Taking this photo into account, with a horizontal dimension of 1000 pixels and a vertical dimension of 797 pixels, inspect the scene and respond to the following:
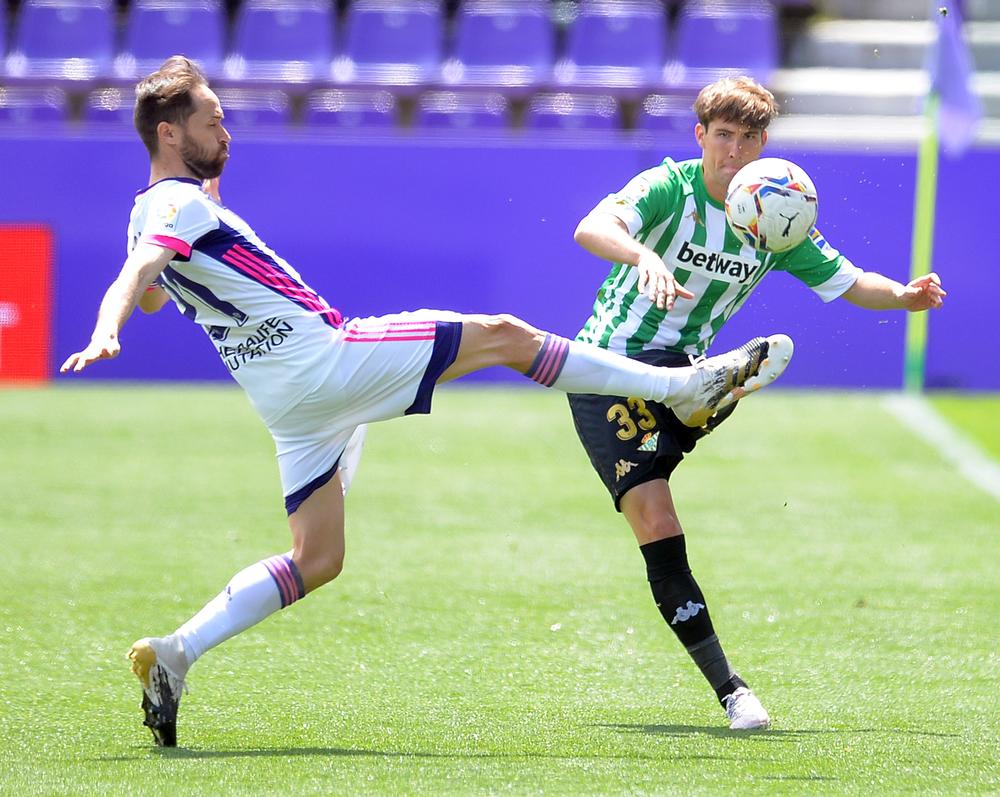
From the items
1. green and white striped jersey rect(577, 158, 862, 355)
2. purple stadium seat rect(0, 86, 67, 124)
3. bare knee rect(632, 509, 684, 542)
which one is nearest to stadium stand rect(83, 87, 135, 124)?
purple stadium seat rect(0, 86, 67, 124)

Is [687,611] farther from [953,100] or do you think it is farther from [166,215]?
[953,100]

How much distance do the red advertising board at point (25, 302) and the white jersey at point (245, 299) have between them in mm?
8543

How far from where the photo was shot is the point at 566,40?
634 inches

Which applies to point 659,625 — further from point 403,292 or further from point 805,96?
point 805,96

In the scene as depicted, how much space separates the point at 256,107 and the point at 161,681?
1125cm

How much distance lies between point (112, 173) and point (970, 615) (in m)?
8.80

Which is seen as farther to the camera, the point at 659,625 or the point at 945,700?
the point at 659,625

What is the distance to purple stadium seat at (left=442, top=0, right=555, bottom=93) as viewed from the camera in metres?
15.4

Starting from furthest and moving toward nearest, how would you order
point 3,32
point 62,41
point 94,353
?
point 3,32 → point 62,41 → point 94,353

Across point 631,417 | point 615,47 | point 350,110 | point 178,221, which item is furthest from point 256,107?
point 178,221

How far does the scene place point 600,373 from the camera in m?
4.47

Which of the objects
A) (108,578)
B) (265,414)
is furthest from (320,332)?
(108,578)

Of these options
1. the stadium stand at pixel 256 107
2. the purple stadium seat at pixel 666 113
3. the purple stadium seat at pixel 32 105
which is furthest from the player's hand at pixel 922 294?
the purple stadium seat at pixel 32 105

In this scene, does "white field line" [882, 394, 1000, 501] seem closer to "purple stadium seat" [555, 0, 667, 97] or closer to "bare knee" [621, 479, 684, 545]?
"purple stadium seat" [555, 0, 667, 97]
